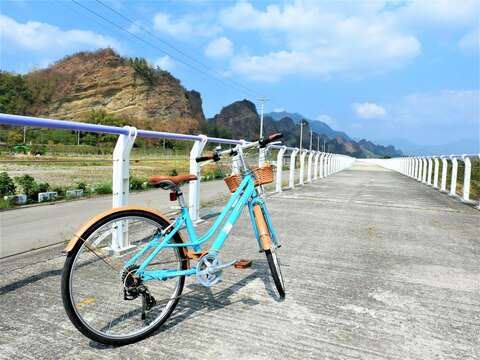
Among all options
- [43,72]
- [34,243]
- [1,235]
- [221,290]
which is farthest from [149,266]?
[43,72]

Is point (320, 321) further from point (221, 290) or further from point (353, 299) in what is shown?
point (221, 290)

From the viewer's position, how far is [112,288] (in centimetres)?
272

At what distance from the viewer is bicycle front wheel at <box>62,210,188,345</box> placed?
7.15 feet

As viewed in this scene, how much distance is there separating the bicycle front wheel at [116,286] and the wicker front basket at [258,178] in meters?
0.61

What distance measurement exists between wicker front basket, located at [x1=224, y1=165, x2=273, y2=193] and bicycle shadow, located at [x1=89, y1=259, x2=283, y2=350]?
0.86 meters

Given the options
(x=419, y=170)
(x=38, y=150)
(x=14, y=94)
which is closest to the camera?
(x=38, y=150)

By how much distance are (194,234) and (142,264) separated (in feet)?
1.35

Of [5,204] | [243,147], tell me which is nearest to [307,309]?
[243,147]

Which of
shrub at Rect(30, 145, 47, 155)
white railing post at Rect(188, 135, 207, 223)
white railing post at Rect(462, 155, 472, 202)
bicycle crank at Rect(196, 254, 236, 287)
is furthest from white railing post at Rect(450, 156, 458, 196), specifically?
shrub at Rect(30, 145, 47, 155)

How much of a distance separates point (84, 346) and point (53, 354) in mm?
170

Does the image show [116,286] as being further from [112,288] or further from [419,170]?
[419,170]

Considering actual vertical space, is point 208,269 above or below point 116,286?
above

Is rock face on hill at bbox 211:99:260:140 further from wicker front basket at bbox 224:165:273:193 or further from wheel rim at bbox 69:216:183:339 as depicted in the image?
wheel rim at bbox 69:216:183:339

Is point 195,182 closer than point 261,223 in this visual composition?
No
